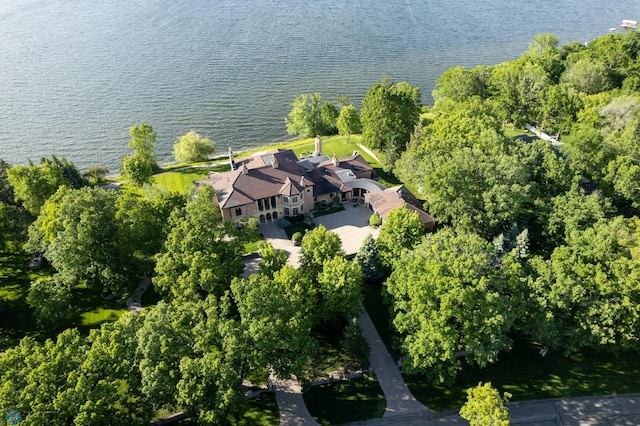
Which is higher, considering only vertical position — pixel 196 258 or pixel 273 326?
pixel 196 258

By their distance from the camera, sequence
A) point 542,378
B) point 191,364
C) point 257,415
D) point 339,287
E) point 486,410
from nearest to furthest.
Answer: point 486,410, point 191,364, point 257,415, point 542,378, point 339,287

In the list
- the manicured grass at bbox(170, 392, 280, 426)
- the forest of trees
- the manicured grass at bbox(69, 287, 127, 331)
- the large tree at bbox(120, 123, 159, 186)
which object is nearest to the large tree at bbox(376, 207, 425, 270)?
the forest of trees

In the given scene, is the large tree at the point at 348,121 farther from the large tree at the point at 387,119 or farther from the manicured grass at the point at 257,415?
the manicured grass at the point at 257,415

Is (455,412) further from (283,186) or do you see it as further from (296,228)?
(283,186)

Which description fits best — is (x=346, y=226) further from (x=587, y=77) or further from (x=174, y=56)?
(x=174, y=56)

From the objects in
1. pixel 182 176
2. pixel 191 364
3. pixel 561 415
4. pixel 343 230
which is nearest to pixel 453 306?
pixel 561 415

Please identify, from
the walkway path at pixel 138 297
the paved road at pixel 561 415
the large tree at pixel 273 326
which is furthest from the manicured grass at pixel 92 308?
the paved road at pixel 561 415
